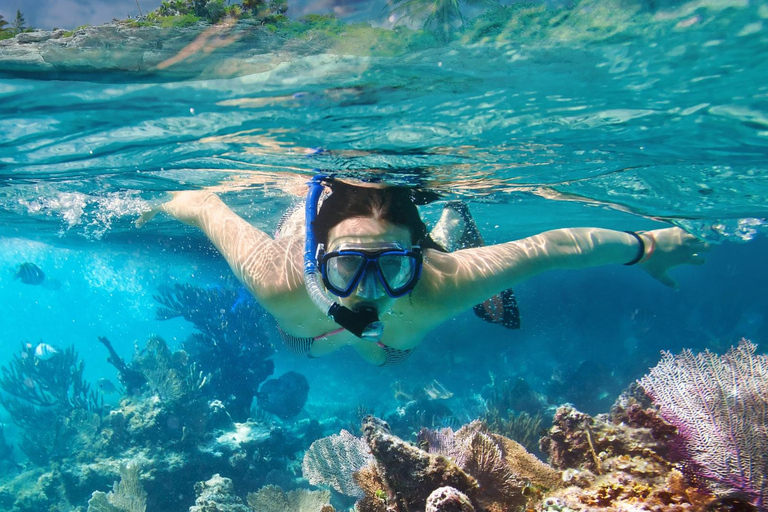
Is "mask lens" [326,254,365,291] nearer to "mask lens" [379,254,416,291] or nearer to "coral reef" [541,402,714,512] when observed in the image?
"mask lens" [379,254,416,291]

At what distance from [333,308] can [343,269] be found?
1.18 feet

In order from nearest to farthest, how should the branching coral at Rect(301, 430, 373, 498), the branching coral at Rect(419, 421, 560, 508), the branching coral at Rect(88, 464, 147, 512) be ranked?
the branching coral at Rect(419, 421, 560, 508) → the branching coral at Rect(301, 430, 373, 498) → the branching coral at Rect(88, 464, 147, 512)

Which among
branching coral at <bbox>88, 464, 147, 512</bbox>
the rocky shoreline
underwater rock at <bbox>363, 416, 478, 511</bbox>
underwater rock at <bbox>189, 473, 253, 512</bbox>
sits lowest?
branching coral at <bbox>88, 464, 147, 512</bbox>

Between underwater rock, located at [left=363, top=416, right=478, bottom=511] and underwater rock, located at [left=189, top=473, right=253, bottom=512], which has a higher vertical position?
underwater rock, located at [left=363, top=416, right=478, bottom=511]

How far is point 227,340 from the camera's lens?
45.2 ft

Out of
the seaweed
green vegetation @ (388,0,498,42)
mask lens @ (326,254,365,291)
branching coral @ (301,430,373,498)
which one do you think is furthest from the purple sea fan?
the seaweed

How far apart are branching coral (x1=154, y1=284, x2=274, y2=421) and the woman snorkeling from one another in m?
8.08

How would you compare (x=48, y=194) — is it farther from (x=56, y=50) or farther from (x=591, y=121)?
(x=591, y=121)

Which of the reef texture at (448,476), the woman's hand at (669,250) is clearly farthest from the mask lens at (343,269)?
the woman's hand at (669,250)

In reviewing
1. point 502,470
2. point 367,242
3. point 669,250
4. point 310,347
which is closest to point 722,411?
point 502,470

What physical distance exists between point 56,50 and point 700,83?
24.9 ft

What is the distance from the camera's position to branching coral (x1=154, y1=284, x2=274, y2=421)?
12.7m

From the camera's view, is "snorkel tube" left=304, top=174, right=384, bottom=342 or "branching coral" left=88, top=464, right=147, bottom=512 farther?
"branching coral" left=88, top=464, right=147, bottom=512

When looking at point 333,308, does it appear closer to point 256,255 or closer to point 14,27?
point 256,255
